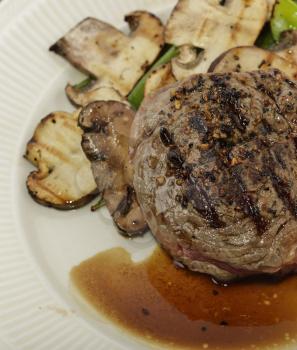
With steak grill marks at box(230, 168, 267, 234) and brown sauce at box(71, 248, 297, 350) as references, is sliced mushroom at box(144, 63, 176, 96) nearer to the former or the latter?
brown sauce at box(71, 248, 297, 350)

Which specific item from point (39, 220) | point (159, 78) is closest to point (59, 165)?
point (39, 220)

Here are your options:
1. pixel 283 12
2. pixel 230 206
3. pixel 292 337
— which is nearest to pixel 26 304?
pixel 230 206

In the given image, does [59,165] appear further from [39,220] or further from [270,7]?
[270,7]

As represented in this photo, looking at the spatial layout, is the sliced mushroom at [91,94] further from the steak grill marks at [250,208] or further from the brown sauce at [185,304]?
the steak grill marks at [250,208]

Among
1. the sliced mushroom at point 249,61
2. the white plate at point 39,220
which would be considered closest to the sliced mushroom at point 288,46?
the sliced mushroom at point 249,61

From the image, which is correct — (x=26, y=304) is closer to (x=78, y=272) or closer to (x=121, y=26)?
(x=78, y=272)

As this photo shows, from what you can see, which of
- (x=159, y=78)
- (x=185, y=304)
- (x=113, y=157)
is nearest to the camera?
(x=185, y=304)
